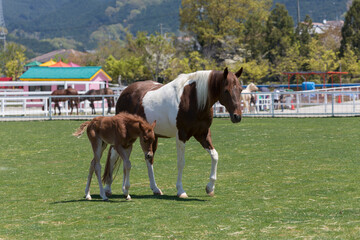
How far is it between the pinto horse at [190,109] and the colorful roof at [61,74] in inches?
1811

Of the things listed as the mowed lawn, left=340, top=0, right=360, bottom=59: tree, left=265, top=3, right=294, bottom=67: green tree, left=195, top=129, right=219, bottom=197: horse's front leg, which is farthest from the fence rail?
left=340, top=0, right=360, bottom=59: tree

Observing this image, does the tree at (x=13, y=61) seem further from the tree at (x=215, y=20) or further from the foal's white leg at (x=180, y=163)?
the foal's white leg at (x=180, y=163)

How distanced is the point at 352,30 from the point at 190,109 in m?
66.7

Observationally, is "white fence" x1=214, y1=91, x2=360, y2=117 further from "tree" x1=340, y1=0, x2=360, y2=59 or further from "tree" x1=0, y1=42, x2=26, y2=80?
"tree" x1=0, y1=42, x2=26, y2=80

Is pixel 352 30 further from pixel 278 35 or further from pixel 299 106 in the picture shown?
pixel 299 106

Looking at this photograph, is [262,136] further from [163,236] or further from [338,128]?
[163,236]

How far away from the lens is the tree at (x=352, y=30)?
7012 cm

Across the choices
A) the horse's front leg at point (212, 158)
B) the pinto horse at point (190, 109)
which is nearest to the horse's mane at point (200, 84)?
the pinto horse at point (190, 109)

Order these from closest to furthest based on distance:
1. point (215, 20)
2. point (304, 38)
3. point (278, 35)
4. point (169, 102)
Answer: point (169, 102), point (215, 20), point (278, 35), point (304, 38)

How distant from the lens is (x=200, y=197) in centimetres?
911

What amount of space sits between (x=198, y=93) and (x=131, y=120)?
1.23 meters

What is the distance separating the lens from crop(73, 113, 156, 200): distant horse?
8.60 m

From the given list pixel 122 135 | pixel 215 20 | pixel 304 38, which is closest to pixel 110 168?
Result: pixel 122 135

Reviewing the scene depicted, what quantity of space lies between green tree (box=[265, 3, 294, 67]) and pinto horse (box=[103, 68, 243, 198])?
61525 mm
